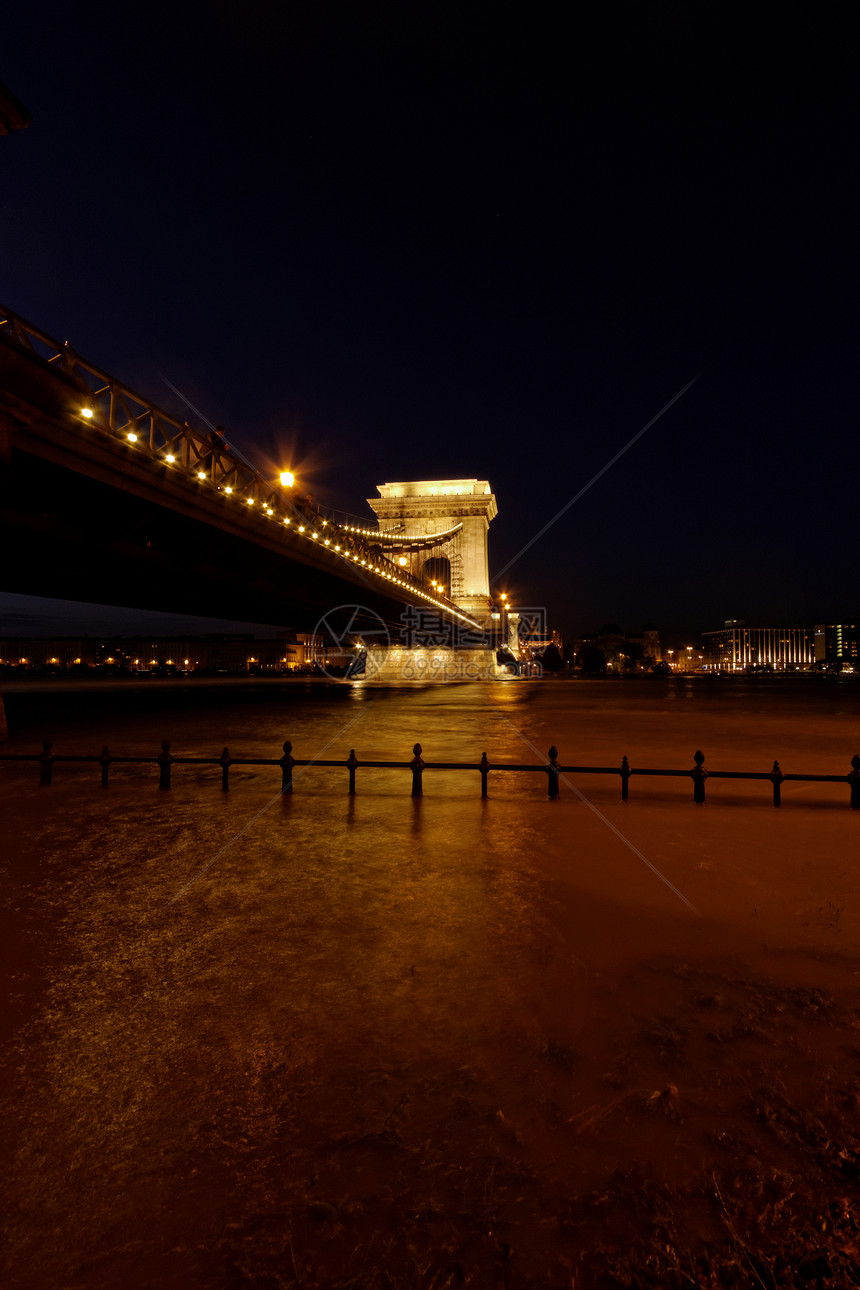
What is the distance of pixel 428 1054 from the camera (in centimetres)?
343

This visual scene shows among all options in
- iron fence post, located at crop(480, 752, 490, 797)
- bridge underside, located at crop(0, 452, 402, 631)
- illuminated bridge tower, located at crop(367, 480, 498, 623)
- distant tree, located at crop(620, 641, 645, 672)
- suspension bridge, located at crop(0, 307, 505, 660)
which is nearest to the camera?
iron fence post, located at crop(480, 752, 490, 797)

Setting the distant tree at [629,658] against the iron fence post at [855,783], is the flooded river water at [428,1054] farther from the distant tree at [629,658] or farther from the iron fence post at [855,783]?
the distant tree at [629,658]

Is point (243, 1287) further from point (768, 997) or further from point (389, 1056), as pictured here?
point (768, 997)

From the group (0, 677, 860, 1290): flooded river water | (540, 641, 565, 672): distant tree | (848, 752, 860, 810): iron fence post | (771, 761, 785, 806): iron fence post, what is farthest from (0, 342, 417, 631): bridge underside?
(540, 641, 565, 672): distant tree

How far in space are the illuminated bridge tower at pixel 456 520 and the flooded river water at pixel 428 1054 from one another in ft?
272

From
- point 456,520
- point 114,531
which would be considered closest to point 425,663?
point 456,520

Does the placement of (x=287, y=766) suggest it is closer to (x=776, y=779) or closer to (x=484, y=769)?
(x=484, y=769)

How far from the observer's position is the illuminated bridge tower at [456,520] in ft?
299

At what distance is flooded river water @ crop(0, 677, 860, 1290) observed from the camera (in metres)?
2.35

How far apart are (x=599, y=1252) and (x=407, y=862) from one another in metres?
4.53

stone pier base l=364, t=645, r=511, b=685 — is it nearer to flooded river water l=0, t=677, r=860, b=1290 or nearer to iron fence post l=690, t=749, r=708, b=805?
iron fence post l=690, t=749, r=708, b=805

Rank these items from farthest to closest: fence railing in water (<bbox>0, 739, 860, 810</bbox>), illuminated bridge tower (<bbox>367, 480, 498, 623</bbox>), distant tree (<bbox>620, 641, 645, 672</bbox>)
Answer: distant tree (<bbox>620, 641, 645, 672</bbox>) → illuminated bridge tower (<bbox>367, 480, 498, 623</bbox>) → fence railing in water (<bbox>0, 739, 860, 810</bbox>)

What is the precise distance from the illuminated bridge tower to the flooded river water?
82.9 m

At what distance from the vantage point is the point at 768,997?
397 centimetres
